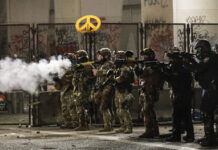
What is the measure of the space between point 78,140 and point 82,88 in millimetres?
2168

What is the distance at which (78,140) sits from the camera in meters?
10.8

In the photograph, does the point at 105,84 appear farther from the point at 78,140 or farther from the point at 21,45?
the point at 21,45

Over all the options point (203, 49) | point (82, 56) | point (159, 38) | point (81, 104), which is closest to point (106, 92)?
point (81, 104)

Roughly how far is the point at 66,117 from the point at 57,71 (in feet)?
4.10

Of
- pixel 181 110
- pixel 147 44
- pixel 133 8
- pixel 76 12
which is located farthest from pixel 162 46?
pixel 133 8

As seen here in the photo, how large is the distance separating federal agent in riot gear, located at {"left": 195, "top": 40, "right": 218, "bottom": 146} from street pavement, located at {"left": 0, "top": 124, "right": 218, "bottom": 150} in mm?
342

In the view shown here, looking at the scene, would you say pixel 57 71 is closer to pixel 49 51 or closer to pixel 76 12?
pixel 49 51

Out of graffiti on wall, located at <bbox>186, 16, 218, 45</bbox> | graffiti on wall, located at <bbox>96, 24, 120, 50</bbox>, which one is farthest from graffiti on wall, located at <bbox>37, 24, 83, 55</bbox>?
graffiti on wall, located at <bbox>186, 16, 218, 45</bbox>

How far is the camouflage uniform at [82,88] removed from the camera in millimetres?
12664

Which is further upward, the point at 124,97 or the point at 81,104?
the point at 124,97

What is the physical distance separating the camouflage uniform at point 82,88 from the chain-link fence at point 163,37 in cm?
249

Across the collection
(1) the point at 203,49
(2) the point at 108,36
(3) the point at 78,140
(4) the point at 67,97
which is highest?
(2) the point at 108,36

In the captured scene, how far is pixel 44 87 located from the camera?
46.9ft

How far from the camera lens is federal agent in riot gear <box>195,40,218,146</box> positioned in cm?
948
